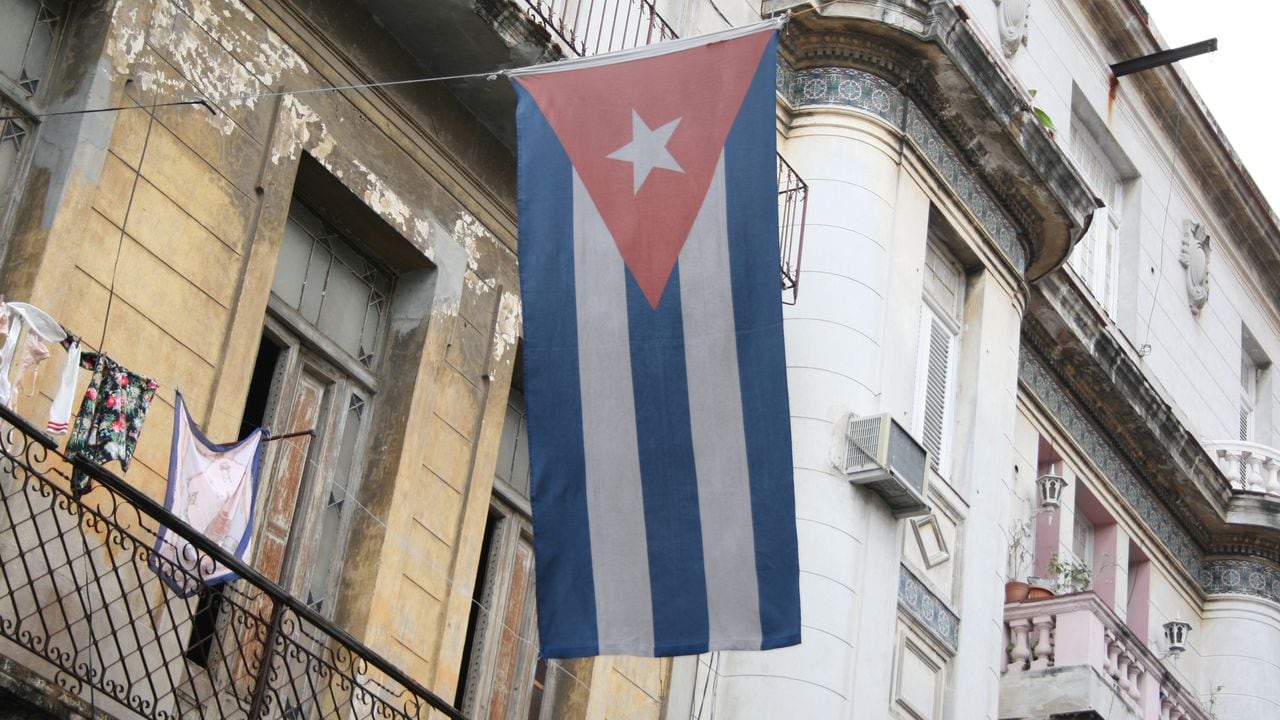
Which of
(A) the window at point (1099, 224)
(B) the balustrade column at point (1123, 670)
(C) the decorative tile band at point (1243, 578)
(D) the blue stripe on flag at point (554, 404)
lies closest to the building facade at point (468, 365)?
(B) the balustrade column at point (1123, 670)

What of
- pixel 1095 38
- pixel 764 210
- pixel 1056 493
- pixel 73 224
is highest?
pixel 1095 38

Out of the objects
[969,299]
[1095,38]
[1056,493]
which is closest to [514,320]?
[969,299]

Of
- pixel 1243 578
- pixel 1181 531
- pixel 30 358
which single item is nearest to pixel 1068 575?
pixel 1181 531

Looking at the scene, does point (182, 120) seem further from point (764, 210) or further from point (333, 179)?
point (764, 210)

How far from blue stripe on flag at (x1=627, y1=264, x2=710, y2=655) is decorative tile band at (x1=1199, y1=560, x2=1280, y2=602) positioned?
13.3 m

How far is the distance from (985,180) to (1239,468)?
7.14 meters

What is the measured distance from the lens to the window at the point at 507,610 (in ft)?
43.1

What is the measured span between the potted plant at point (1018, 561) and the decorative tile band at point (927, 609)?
8.98ft

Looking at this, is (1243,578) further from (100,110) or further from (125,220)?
(100,110)

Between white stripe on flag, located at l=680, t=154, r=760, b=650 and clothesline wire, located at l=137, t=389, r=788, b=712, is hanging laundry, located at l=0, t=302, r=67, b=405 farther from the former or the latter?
white stripe on flag, located at l=680, t=154, r=760, b=650

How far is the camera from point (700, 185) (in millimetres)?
10781

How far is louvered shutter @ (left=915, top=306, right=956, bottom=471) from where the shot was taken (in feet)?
53.0

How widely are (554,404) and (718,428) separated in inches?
33.3

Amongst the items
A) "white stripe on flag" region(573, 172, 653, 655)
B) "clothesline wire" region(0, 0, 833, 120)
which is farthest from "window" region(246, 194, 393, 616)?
"white stripe on flag" region(573, 172, 653, 655)
